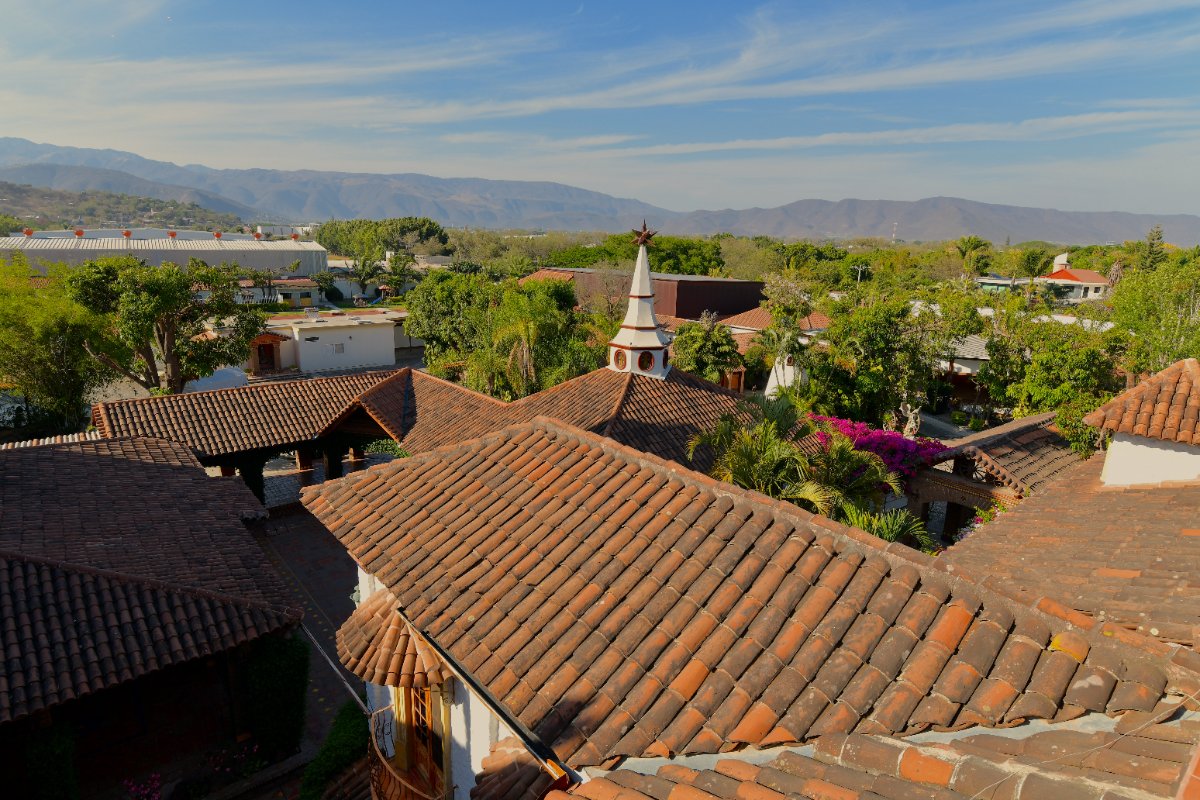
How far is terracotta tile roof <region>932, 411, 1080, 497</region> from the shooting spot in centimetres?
1916

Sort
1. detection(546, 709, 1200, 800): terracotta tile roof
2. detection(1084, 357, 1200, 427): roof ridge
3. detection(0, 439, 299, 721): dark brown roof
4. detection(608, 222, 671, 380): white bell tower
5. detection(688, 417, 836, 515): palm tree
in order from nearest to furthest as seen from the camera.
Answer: detection(546, 709, 1200, 800): terracotta tile roof
detection(0, 439, 299, 721): dark brown roof
detection(1084, 357, 1200, 427): roof ridge
detection(688, 417, 836, 515): palm tree
detection(608, 222, 671, 380): white bell tower

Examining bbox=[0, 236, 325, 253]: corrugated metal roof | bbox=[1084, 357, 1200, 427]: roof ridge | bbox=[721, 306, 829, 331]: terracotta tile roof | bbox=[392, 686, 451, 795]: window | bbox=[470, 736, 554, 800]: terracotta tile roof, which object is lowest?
bbox=[392, 686, 451, 795]: window

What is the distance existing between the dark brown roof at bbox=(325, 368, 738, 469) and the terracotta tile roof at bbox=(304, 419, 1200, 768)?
340 inches

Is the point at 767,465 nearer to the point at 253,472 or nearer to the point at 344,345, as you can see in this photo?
the point at 253,472

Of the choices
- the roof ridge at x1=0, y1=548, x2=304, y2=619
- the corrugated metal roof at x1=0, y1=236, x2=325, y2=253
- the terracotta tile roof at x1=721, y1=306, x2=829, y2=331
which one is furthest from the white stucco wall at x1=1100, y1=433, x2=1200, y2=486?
the corrugated metal roof at x1=0, y1=236, x2=325, y2=253

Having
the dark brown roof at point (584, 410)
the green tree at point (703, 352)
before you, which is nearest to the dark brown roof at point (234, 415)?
the dark brown roof at point (584, 410)

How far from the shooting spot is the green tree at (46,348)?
2819 centimetres

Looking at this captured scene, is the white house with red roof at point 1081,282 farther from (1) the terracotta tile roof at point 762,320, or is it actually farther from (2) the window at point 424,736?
(2) the window at point 424,736

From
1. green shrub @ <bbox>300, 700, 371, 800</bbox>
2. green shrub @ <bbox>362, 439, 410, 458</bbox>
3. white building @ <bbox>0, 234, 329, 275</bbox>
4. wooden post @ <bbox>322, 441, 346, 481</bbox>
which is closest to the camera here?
green shrub @ <bbox>300, 700, 371, 800</bbox>

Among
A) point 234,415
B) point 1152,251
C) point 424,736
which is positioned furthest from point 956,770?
point 1152,251

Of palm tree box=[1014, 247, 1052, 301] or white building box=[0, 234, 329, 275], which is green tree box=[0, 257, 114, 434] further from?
palm tree box=[1014, 247, 1052, 301]

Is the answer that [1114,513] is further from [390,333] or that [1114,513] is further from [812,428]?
[390,333]

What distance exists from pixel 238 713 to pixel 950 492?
20735mm

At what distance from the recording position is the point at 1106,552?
903 cm
